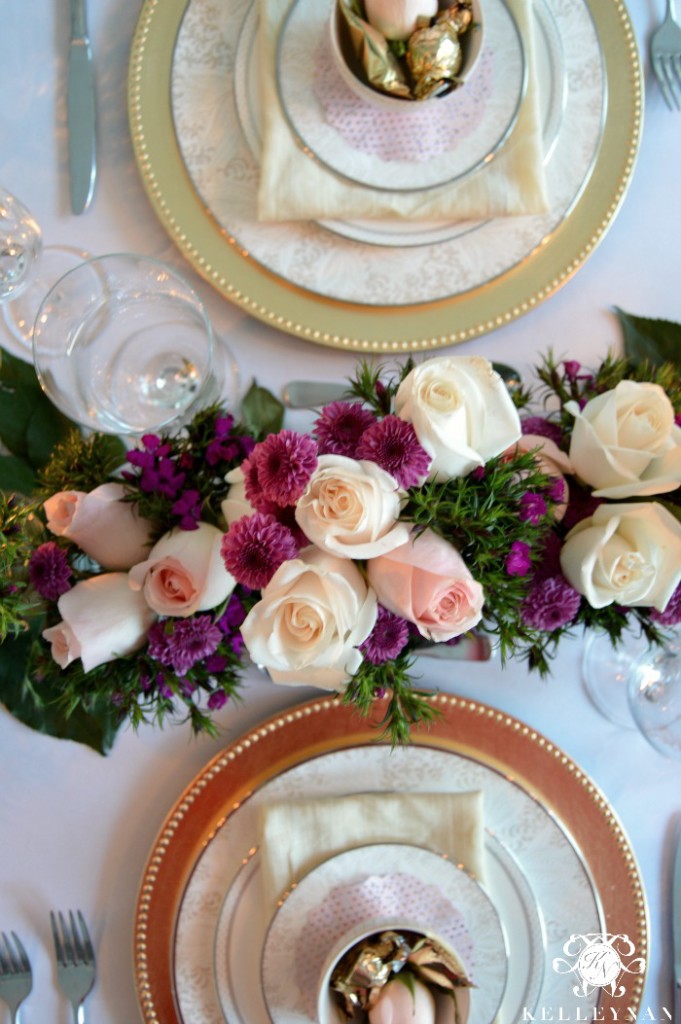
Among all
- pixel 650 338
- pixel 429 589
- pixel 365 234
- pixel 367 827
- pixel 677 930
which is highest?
pixel 365 234

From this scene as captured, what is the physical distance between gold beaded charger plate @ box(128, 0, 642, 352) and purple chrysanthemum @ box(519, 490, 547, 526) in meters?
0.28

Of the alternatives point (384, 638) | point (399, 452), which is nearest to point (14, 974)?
point (384, 638)

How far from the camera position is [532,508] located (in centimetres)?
49

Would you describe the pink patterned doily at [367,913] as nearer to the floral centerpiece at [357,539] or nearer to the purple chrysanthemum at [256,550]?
the floral centerpiece at [357,539]

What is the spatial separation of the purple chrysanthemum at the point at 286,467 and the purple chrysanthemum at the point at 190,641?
5.4 inches

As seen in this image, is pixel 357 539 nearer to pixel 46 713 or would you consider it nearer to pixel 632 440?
pixel 632 440

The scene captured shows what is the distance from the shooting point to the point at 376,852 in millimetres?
691

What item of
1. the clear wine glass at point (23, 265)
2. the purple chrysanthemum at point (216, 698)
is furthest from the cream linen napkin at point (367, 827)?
the clear wine glass at point (23, 265)

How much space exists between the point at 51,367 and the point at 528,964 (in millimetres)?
685

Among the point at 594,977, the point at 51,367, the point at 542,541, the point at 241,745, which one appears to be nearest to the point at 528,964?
the point at 594,977

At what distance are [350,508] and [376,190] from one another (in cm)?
42

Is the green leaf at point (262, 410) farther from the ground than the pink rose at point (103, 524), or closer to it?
farther from the ground

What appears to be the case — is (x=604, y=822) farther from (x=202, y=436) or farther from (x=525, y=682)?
(x=202, y=436)

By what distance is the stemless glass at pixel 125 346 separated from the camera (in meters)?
0.66
